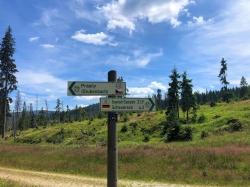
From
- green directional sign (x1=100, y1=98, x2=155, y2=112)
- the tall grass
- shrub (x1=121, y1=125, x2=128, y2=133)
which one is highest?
green directional sign (x1=100, y1=98, x2=155, y2=112)

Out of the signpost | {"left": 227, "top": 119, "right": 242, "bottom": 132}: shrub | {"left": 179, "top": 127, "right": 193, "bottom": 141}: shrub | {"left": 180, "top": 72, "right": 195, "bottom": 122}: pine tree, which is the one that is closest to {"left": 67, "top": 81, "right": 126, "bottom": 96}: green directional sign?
the signpost

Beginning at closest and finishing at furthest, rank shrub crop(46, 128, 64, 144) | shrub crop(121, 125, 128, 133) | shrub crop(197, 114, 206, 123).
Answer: shrub crop(197, 114, 206, 123), shrub crop(121, 125, 128, 133), shrub crop(46, 128, 64, 144)

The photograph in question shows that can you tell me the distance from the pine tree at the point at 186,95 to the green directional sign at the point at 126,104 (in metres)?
70.0

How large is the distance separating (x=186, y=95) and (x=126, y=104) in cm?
7329

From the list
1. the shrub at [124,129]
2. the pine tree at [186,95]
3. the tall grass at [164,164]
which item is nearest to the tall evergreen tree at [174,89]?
the pine tree at [186,95]

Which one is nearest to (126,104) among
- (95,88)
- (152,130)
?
(95,88)

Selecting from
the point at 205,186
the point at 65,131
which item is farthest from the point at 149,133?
the point at 205,186

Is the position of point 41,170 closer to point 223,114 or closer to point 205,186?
point 205,186

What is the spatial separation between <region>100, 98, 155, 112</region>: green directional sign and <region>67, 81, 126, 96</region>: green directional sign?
176mm

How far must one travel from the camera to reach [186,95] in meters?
81.8

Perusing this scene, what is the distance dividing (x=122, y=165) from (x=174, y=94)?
54.7 meters

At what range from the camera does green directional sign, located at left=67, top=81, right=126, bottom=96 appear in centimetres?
956

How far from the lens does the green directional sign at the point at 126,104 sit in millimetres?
9469

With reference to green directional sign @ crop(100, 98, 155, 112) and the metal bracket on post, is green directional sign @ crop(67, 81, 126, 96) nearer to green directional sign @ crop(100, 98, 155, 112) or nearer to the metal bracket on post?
green directional sign @ crop(100, 98, 155, 112)
